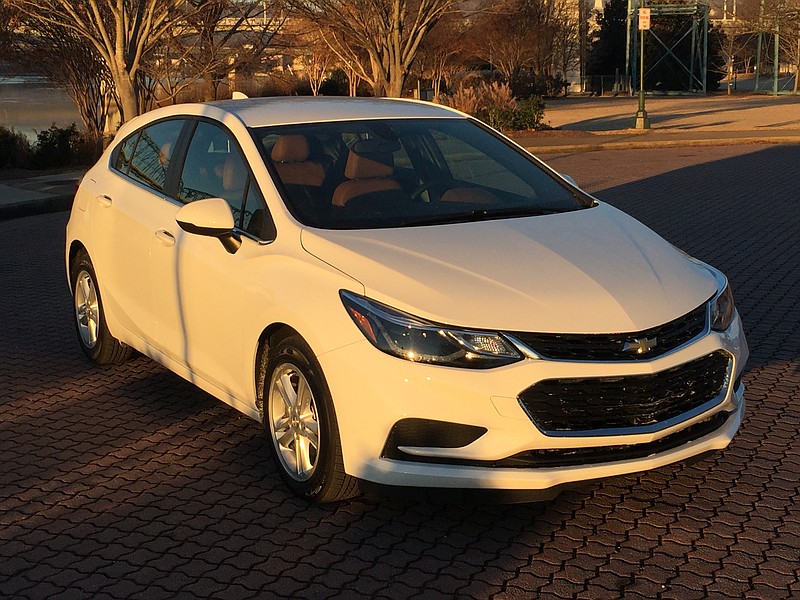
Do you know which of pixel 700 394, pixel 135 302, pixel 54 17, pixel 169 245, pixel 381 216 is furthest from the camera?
pixel 54 17

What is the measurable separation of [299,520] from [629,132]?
2697cm

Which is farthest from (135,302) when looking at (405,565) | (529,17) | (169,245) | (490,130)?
(529,17)

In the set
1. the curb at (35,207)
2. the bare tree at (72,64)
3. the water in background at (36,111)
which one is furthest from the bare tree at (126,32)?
the water in background at (36,111)

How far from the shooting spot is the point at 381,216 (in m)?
5.46

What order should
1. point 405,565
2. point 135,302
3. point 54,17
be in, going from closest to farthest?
1. point 405,565
2. point 135,302
3. point 54,17

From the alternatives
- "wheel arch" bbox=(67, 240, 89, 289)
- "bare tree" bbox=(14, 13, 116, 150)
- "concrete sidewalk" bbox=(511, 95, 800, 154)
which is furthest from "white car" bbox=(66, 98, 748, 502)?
"bare tree" bbox=(14, 13, 116, 150)

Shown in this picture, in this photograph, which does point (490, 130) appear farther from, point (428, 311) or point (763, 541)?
point (763, 541)

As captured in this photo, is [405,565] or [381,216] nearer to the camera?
[405,565]

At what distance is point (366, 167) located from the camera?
5.84 metres

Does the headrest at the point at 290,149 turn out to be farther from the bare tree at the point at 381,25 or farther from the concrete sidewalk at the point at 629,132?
the bare tree at the point at 381,25

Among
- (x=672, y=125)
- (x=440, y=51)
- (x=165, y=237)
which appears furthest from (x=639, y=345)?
(x=440, y=51)

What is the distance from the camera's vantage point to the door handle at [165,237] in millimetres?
6055

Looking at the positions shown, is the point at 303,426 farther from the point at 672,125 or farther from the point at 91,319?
the point at 672,125

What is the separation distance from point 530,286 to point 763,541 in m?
1.42
